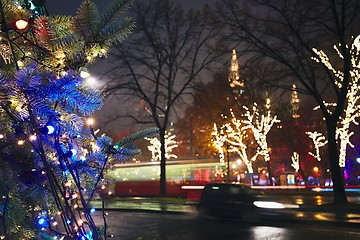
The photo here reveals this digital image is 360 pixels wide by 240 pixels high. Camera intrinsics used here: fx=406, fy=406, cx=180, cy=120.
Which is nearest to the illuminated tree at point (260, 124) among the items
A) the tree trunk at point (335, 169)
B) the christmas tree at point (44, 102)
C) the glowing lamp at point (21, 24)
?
the tree trunk at point (335, 169)

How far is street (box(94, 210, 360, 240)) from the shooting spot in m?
12.0

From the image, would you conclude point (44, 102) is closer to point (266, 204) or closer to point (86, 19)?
point (86, 19)

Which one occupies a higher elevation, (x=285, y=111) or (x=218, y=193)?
(x=285, y=111)

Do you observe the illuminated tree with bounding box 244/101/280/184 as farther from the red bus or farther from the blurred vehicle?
the blurred vehicle

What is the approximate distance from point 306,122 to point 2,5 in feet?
171

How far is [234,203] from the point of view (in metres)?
16.7

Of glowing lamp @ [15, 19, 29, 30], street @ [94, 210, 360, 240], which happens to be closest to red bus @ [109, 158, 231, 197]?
street @ [94, 210, 360, 240]

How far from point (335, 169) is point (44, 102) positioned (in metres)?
19.7

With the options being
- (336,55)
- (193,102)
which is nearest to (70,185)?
(336,55)

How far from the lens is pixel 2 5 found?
9.50 ft

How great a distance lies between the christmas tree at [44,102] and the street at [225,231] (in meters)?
7.33

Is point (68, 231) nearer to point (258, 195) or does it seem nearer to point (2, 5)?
point (2, 5)

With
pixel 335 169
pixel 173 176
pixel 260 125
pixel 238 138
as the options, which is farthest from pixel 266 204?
pixel 260 125

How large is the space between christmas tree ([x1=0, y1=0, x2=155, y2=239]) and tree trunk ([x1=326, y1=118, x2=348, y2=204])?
18.6 m
